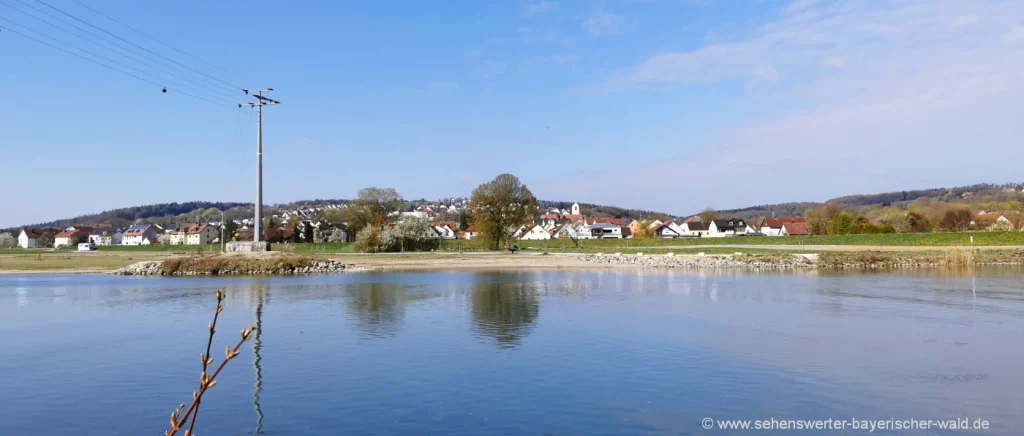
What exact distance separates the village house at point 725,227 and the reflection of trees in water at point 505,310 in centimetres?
11701

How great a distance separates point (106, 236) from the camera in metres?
146

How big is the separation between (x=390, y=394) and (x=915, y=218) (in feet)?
352

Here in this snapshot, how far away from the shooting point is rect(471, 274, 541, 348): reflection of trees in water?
18.4 meters

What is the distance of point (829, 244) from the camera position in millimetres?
73875

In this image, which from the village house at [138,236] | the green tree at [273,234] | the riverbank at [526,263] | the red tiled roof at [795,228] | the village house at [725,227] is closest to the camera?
the riverbank at [526,263]

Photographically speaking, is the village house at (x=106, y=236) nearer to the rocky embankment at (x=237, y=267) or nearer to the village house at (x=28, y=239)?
the village house at (x=28, y=239)

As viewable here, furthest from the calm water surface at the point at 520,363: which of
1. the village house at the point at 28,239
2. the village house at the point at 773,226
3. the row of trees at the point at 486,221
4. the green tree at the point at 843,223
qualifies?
the village house at the point at 28,239

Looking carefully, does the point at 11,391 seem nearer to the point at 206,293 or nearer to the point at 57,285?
the point at 206,293

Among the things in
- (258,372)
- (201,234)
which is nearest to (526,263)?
(258,372)

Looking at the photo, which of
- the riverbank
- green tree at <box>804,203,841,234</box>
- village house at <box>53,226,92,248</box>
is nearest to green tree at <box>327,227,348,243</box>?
the riverbank

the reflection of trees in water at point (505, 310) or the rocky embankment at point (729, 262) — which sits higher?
the rocky embankment at point (729, 262)

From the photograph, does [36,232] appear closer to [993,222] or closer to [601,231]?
[601,231]

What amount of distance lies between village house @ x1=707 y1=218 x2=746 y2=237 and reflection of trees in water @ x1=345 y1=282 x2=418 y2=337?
393ft

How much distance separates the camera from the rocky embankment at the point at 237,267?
48500mm
